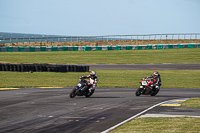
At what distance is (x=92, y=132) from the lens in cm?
1132

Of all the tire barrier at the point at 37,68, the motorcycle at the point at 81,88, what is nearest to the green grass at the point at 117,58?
the tire barrier at the point at 37,68

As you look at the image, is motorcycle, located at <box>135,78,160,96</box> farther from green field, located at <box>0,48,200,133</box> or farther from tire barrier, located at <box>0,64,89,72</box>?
tire barrier, located at <box>0,64,89,72</box>

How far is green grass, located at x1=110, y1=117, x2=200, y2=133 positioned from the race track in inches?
29.2

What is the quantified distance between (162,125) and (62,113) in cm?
461

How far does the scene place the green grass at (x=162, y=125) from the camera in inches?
451

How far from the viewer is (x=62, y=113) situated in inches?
587

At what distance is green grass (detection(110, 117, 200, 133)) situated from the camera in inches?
451

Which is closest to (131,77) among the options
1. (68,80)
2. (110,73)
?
(110,73)

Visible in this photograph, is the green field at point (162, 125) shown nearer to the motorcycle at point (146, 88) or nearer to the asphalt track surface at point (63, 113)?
the asphalt track surface at point (63, 113)

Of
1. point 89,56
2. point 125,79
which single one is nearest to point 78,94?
point 125,79

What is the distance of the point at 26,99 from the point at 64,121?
677cm

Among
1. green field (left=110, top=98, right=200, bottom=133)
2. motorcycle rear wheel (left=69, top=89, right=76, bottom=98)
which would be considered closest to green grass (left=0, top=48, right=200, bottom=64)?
motorcycle rear wheel (left=69, top=89, right=76, bottom=98)

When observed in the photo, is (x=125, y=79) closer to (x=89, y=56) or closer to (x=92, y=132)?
(x=92, y=132)

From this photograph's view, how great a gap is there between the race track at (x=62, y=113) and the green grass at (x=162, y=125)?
742 mm
